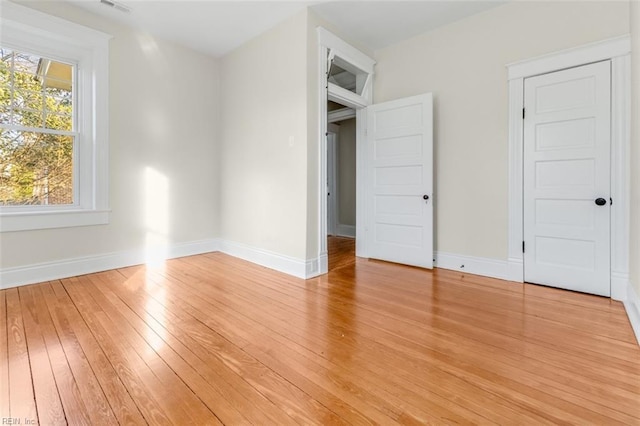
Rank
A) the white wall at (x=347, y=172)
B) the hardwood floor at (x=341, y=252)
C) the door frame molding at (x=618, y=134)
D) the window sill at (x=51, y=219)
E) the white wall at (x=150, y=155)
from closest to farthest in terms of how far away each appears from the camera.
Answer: the door frame molding at (x=618, y=134), the window sill at (x=51, y=219), the white wall at (x=150, y=155), the hardwood floor at (x=341, y=252), the white wall at (x=347, y=172)

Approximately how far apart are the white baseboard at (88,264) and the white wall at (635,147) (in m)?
4.60

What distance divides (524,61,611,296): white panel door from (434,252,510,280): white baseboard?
22 centimetres

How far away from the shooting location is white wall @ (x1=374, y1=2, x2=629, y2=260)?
2.86 m

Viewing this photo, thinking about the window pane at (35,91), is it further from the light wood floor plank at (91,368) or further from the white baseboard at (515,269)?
the white baseboard at (515,269)

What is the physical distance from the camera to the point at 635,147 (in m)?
2.26

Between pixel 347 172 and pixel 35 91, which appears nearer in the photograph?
pixel 35 91

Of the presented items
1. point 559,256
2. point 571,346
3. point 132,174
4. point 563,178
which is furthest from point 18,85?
point 559,256

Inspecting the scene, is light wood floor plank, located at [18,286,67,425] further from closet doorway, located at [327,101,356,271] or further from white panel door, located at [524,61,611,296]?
closet doorway, located at [327,101,356,271]

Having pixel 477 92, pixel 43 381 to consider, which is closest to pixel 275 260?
pixel 43 381

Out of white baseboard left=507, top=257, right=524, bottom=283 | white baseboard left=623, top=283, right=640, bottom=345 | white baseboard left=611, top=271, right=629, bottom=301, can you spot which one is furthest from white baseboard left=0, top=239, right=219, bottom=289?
white baseboard left=611, top=271, right=629, bottom=301

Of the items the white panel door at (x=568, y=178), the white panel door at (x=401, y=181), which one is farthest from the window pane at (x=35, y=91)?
the white panel door at (x=568, y=178)

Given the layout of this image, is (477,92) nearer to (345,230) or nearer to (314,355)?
(314,355)

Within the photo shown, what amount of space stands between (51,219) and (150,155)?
124 centimetres

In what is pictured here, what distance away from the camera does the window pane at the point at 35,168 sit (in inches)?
113
